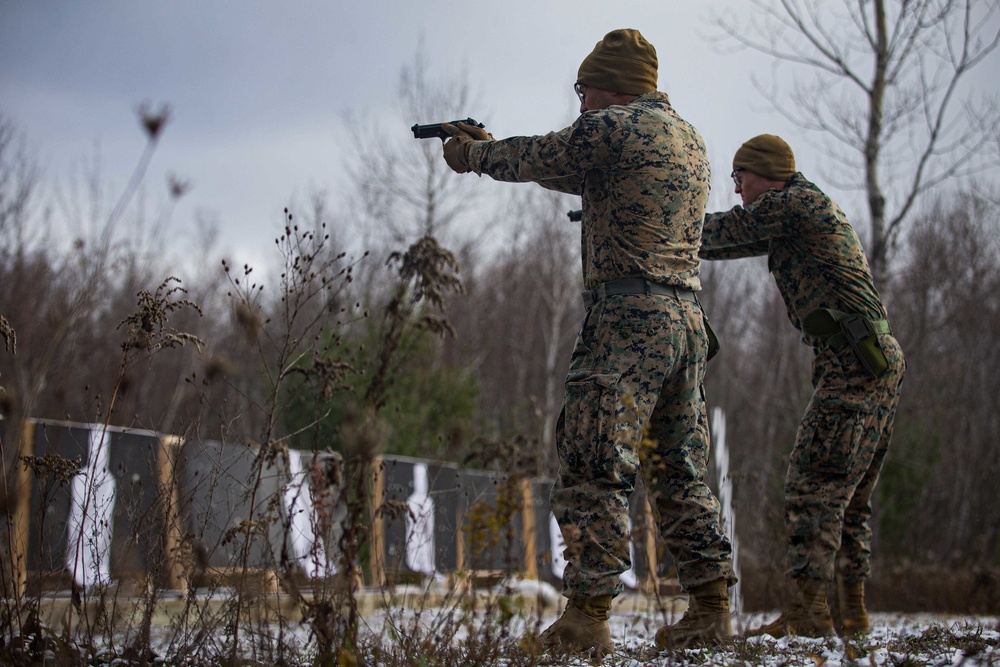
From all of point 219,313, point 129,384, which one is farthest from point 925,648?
point 219,313

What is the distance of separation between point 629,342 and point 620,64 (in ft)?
3.78

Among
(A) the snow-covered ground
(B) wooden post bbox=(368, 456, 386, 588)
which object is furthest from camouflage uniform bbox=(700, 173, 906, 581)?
(B) wooden post bbox=(368, 456, 386, 588)

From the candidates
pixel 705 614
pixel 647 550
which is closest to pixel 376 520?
pixel 647 550

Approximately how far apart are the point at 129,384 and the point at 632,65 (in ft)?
7.39

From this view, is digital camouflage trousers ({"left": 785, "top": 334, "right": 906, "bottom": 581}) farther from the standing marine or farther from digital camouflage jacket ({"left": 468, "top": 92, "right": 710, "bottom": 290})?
digital camouflage jacket ({"left": 468, "top": 92, "right": 710, "bottom": 290})

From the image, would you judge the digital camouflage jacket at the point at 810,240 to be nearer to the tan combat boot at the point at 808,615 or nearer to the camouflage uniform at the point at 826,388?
the camouflage uniform at the point at 826,388

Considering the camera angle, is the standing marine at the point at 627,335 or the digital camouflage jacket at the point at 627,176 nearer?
the standing marine at the point at 627,335

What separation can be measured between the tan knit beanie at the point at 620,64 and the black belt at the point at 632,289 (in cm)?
81

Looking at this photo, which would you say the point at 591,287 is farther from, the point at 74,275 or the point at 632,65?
the point at 74,275

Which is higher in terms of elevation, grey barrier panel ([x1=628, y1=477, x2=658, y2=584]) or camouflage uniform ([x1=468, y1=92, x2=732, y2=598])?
camouflage uniform ([x1=468, y1=92, x2=732, y2=598])

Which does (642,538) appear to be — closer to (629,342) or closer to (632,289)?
(629,342)

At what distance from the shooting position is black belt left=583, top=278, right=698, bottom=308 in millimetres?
3514

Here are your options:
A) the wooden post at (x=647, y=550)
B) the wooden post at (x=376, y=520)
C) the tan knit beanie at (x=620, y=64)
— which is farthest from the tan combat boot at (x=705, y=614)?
the tan knit beanie at (x=620, y=64)

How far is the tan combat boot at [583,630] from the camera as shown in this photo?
3.12 meters
